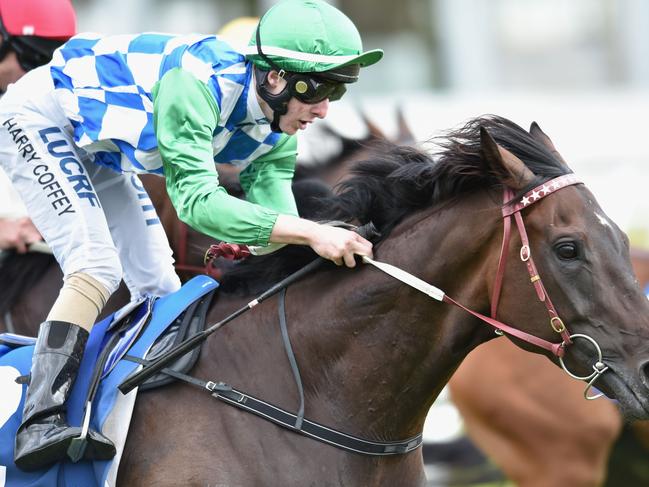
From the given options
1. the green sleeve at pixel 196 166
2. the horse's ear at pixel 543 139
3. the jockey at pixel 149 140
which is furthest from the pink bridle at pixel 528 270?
the green sleeve at pixel 196 166

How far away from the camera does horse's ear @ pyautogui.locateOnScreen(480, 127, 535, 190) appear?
3297 mm

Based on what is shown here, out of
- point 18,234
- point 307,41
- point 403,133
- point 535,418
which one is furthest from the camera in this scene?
point 403,133

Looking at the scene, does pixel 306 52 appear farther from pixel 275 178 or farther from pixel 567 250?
pixel 567 250

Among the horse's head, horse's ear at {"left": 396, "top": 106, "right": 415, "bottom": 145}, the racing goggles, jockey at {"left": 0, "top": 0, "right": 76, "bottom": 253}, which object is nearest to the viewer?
the horse's head

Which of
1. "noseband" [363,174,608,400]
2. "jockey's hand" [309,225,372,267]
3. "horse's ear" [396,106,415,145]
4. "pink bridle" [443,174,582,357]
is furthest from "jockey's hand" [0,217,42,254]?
"horse's ear" [396,106,415,145]

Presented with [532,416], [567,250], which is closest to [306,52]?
[567,250]

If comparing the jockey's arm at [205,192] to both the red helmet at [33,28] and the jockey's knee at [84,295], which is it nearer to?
the jockey's knee at [84,295]

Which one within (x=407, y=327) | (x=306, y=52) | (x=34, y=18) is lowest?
(x=407, y=327)

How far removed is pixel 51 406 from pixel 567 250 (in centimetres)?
158

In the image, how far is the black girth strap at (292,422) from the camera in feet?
11.1

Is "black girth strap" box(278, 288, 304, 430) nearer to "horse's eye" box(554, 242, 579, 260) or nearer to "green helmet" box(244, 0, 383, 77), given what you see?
"green helmet" box(244, 0, 383, 77)

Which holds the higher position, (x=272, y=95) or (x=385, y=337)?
(x=272, y=95)

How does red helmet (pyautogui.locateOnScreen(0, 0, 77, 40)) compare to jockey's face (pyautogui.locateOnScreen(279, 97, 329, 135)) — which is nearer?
jockey's face (pyautogui.locateOnScreen(279, 97, 329, 135))

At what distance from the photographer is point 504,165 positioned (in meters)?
3.31
